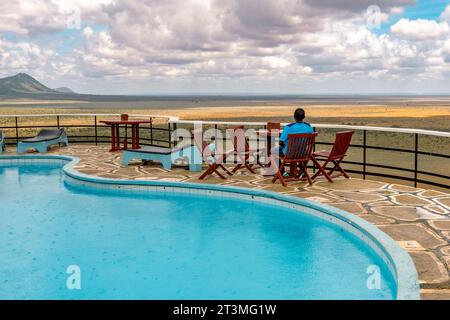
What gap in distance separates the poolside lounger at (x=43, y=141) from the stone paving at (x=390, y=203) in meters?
2.16

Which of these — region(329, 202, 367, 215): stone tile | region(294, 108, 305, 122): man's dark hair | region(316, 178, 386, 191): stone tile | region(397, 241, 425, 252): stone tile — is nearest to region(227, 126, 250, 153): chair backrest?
region(294, 108, 305, 122): man's dark hair

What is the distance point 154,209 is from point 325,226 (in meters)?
2.40

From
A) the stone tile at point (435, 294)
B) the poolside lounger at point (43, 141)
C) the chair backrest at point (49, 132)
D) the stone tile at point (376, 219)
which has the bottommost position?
the stone tile at point (435, 294)

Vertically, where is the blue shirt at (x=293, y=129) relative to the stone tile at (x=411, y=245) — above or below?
above

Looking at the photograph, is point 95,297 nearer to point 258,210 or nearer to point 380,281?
point 380,281

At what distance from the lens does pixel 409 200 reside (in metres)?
6.28

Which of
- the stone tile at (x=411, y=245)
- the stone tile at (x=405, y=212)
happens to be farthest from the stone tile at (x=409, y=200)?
the stone tile at (x=411, y=245)

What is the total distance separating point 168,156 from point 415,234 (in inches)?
204

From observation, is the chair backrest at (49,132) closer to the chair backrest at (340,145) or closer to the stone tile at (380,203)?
the chair backrest at (340,145)

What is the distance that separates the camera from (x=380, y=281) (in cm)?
411

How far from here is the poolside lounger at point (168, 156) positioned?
8.76 metres

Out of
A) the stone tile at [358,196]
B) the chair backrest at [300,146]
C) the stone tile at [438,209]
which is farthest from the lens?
the chair backrest at [300,146]

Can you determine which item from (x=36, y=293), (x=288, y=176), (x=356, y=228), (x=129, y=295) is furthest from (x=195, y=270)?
(x=288, y=176)
